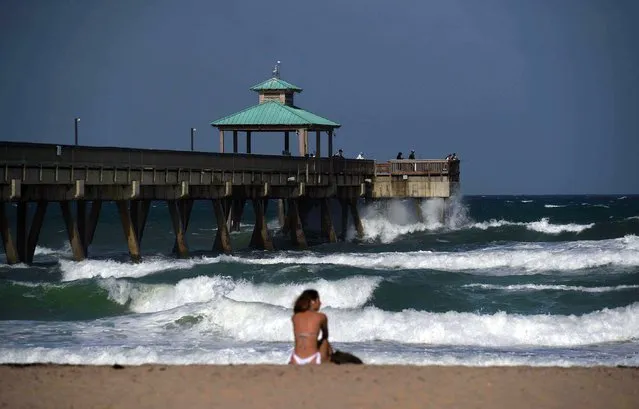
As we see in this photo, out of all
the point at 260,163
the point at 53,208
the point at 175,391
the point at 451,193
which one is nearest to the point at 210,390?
the point at 175,391

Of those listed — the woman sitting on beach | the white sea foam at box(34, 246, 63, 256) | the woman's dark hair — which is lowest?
the white sea foam at box(34, 246, 63, 256)

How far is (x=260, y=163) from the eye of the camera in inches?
1763

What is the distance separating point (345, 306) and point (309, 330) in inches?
610

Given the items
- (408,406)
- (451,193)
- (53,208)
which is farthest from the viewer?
(53,208)

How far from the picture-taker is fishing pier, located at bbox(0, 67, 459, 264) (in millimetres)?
33531

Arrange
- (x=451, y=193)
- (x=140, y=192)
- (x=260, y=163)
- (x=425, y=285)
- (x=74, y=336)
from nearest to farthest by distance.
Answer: (x=74, y=336) < (x=425, y=285) < (x=140, y=192) < (x=260, y=163) < (x=451, y=193)

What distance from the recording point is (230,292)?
105 ft

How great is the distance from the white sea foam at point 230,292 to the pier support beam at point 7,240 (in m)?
3.62

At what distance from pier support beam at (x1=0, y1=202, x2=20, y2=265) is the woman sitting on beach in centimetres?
1930

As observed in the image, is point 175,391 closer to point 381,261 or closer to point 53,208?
point 381,261

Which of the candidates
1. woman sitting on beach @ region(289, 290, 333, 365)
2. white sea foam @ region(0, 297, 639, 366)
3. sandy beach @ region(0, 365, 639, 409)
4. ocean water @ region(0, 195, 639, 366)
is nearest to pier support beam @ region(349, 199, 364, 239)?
ocean water @ region(0, 195, 639, 366)

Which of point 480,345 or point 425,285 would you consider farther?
point 425,285

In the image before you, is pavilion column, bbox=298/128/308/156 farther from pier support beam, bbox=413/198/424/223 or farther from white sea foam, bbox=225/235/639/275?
white sea foam, bbox=225/235/639/275

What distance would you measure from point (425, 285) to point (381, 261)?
8283 mm
